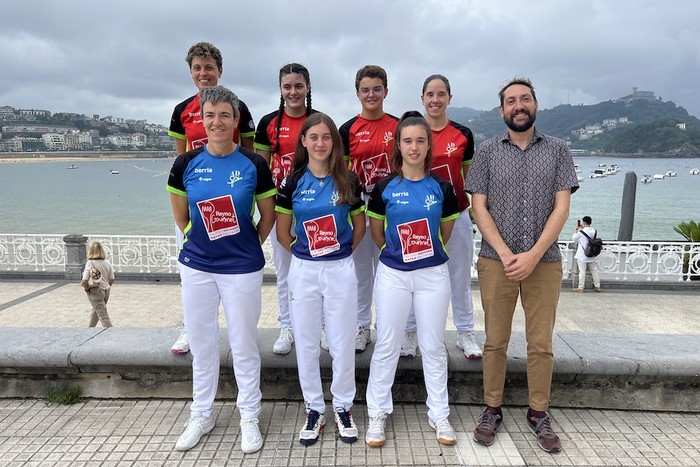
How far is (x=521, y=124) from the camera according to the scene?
9.89 ft

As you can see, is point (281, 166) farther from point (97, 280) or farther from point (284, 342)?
point (97, 280)

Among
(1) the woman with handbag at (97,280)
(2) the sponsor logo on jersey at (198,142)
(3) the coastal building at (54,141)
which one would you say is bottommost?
(1) the woman with handbag at (97,280)

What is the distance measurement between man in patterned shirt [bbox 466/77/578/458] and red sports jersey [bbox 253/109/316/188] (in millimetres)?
1318

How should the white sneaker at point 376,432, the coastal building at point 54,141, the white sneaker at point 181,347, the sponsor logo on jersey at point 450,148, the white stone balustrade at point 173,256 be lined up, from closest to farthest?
the white sneaker at point 376,432, the sponsor logo on jersey at point 450,148, the white sneaker at point 181,347, the white stone balustrade at point 173,256, the coastal building at point 54,141

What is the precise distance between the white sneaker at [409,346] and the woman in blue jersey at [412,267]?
409 mm

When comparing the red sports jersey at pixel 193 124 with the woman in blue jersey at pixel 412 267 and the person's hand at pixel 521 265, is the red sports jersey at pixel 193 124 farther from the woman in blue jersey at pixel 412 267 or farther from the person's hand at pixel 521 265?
the person's hand at pixel 521 265

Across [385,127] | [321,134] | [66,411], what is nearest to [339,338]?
[321,134]

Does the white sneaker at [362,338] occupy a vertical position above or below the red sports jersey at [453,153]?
below

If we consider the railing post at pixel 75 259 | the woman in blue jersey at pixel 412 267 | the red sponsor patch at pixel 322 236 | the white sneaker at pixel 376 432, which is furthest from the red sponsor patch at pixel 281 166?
the railing post at pixel 75 259

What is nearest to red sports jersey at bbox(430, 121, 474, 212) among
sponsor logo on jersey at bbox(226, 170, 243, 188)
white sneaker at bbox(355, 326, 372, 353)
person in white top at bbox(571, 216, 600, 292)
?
white sneaker at bbox(355, 326, 372, 353)

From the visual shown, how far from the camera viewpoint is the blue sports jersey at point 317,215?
3.02 meters

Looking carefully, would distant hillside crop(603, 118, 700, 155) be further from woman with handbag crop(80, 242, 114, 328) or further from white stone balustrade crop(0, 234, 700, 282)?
woman with handbag crop(80, 242, 114, 328)

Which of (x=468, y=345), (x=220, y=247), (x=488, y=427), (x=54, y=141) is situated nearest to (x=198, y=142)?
(x=220, y=247)

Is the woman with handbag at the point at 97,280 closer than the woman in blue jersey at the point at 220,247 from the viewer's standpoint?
No
